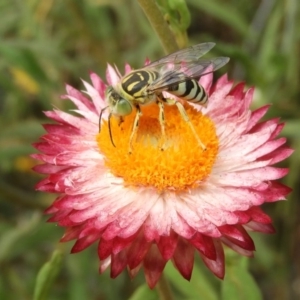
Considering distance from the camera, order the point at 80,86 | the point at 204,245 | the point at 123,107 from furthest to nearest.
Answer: the point at 80,86 → the point at 123,107 → the point at 204,245

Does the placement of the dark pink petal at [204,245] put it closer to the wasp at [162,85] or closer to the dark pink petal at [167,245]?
the dark pink petal at [167,245]

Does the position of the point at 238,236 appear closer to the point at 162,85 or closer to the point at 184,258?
the point at 184,258

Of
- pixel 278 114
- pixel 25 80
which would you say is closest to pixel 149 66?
pixel 278 114

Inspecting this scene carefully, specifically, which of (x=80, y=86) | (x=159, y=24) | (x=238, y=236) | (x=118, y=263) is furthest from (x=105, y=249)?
(x=80, y=86)

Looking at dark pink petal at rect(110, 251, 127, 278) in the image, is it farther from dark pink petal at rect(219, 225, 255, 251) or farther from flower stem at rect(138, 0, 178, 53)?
flower stem at rect(138, 0, 178, 53)

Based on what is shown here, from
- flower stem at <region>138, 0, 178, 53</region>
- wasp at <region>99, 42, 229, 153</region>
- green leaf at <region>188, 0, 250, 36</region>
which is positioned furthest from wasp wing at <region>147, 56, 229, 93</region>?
green leaf at <region>188, 0, 250, 36</region>

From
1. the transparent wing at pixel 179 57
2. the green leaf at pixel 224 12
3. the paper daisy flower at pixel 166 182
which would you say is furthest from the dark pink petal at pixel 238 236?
the green leaf at pixel 224 12
